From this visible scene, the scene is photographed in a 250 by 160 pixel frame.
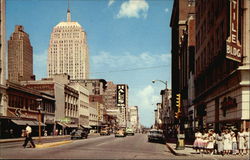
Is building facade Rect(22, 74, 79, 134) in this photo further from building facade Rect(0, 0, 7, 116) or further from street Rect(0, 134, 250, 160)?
street Rect(0, 134, 250, 160)

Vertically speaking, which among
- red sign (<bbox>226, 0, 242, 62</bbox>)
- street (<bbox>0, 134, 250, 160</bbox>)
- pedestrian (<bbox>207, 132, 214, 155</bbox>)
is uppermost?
red sign (<bbox>226, 0, 242, 62</bbox>)

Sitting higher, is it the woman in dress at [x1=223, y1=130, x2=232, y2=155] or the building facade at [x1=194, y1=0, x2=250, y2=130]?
the building facade at [x1=194, y1=0, x2=250, y2=130]

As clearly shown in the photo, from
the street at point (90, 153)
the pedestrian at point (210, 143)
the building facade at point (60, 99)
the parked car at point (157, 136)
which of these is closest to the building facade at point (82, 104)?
the building facade at point (60, 99)

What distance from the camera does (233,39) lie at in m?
28.6

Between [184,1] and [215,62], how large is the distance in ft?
218

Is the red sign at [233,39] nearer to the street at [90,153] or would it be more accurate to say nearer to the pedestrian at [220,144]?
the pedestrian at [220,144]

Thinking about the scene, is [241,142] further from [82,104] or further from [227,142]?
[82,104]

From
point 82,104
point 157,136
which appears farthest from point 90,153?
point 82,104

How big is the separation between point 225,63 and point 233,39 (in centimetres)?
564

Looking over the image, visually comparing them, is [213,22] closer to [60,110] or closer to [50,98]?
[50,98]

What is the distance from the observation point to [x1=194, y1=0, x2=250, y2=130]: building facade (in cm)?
2830

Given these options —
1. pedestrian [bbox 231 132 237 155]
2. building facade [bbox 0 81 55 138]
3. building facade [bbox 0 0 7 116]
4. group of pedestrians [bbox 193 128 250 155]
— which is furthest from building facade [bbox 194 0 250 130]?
building facade [bbox 0 0 7 116]

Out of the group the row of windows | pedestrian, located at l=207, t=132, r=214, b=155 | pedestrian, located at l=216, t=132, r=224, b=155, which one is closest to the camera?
pedestrian, located at l=216, t=132, r=224, b=155

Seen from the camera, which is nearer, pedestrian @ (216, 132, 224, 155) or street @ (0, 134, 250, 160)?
street @ (0, 134, 250, 160)
